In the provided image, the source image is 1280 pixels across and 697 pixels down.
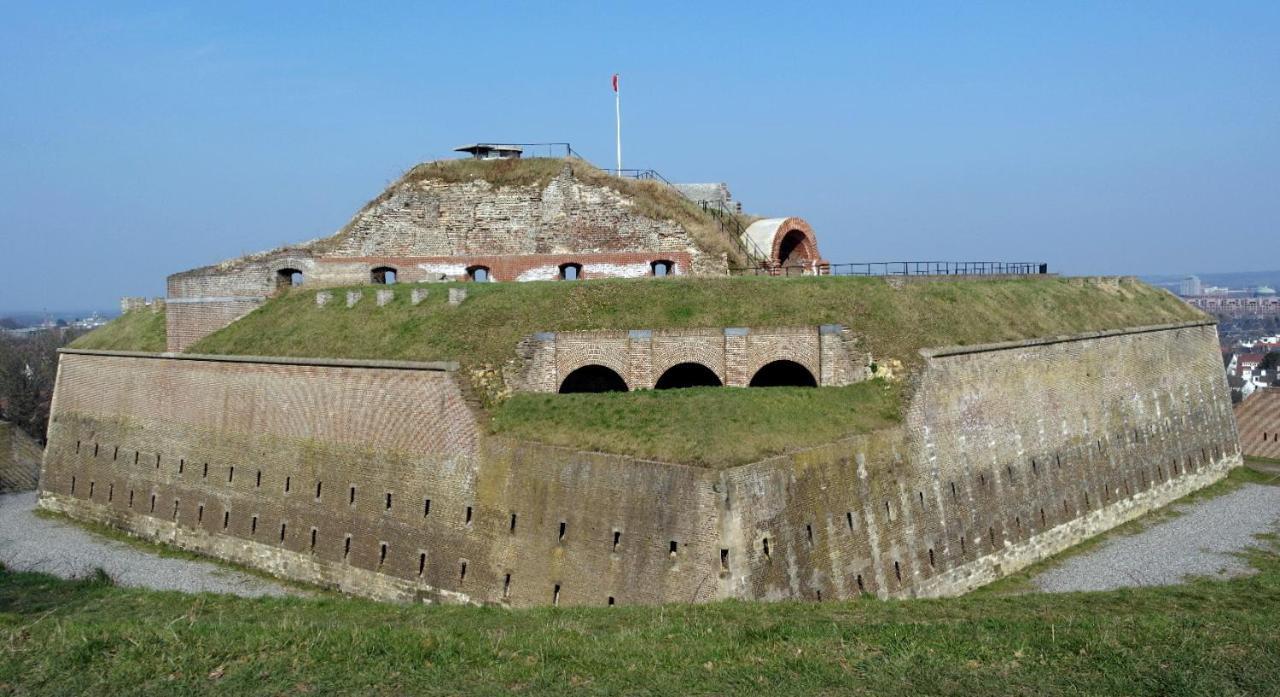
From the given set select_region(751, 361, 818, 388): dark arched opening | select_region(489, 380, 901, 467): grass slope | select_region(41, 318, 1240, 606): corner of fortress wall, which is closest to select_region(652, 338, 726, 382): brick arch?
select_region(489, 380, 901, 467): grass slope

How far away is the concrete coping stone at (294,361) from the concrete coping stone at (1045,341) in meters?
10.7

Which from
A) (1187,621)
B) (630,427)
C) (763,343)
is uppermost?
(763,343)

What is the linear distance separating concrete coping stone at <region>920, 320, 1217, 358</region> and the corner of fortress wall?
0.11m

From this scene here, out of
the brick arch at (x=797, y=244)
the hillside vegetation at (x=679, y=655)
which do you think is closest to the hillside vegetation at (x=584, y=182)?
the brick arch at (x=797, y=244)

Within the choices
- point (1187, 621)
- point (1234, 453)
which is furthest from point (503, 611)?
point (1234, 453)

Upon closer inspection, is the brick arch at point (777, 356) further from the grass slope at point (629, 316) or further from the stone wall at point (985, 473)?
the stone wall at point (985, 473)

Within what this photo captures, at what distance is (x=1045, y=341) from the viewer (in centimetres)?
2731

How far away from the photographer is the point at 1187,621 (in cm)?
1243

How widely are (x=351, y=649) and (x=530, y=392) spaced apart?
36.7ft

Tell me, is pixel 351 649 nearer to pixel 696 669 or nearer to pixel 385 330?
pixel 696 669

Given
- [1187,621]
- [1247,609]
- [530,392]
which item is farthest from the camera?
[530,392]

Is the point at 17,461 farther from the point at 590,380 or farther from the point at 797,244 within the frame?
the point at 797,244

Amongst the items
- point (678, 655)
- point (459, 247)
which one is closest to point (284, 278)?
point (459, 247)

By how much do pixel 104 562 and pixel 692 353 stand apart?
51.1 ft
